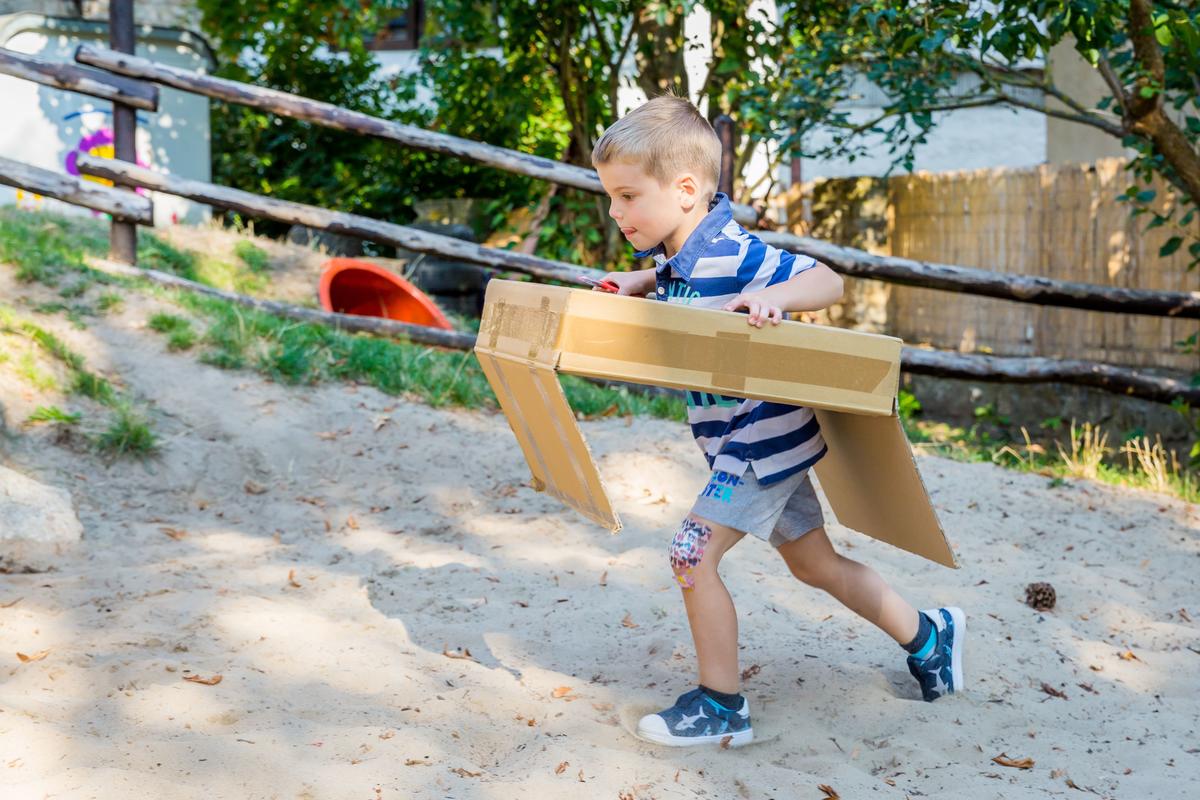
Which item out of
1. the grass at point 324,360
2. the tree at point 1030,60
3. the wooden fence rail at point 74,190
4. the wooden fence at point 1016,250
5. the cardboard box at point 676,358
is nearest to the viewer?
the cardboard box at point 676,358

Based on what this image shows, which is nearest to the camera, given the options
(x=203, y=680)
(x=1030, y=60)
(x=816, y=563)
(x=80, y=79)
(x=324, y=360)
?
(x=203, y=680)

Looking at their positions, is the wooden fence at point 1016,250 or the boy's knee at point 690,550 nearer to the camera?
the boy's knee at point 690,550

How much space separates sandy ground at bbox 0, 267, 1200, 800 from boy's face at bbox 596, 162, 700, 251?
1.09m

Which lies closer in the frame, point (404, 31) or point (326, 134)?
point (326, 134)

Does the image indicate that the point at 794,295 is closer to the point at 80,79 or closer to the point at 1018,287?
the point at 1018,287

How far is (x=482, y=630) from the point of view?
312cm

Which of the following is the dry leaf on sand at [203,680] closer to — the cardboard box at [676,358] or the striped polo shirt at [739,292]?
the cardboard box at [676,358]

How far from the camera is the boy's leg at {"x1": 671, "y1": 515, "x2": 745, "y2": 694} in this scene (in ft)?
8.07

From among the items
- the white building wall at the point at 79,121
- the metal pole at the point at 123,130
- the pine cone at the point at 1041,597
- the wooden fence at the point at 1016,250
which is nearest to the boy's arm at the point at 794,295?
the pine cone at the point at 1041,597

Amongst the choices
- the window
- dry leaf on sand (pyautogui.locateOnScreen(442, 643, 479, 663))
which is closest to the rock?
dry leaf on sand (pyautogui.locateOnScreen(442, 643, 479, 663))

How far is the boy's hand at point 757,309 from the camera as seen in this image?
2.20m

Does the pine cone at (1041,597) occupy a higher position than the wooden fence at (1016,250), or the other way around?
the wooden fence at (1016,250)

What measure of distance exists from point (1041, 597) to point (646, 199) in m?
1.91

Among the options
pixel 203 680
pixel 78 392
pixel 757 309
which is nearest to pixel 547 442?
pixel 757 309
